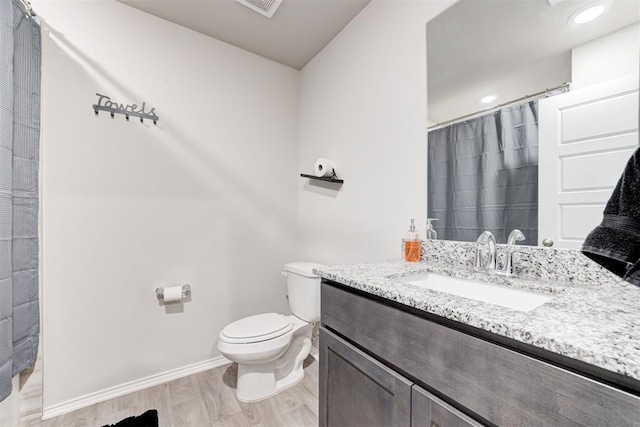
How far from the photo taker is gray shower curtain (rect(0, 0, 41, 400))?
3.53 feet

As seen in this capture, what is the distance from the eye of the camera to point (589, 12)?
0.88m

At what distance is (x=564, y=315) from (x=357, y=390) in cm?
62

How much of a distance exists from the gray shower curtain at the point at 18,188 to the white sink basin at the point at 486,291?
1593 millimetres

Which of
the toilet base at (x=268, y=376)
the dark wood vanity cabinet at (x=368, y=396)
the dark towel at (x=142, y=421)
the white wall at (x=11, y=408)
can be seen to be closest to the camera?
the dark wood vanity cabinet at (x=368, y=396)

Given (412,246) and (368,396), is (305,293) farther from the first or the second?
(368,396)

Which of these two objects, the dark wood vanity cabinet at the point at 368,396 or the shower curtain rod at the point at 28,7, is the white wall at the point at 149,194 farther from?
the dark wood vanity cabinet at the point at 368,396

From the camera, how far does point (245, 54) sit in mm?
2117

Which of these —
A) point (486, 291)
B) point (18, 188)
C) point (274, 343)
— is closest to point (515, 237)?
point (486, 291)

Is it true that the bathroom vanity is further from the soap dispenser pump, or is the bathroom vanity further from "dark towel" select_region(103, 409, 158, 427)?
"dark towel" select_region(103, 409, 158, 427)

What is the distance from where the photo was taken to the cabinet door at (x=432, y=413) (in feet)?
1.94

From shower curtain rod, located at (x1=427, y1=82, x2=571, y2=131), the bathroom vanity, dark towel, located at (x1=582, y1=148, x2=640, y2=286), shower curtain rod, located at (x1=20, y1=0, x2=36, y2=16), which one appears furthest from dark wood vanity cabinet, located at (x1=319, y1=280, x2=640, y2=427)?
shower curtain rod, located at (x1=20, y1=0, x2=36, y2=16)

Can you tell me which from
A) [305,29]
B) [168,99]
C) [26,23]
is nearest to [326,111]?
[305,29]

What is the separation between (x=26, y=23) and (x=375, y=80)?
179cm

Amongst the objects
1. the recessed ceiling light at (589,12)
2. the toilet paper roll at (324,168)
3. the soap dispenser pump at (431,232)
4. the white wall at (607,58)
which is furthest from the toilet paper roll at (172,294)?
the recessed ceiling light at (589,12)
